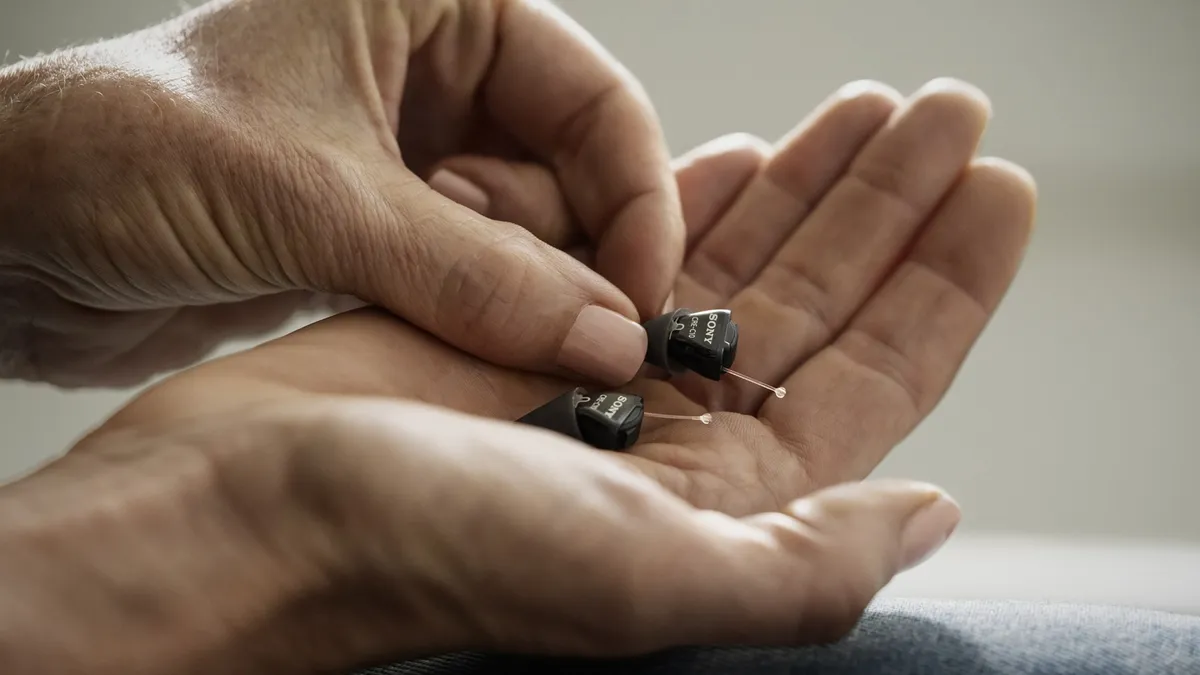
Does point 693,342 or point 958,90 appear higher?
point 958,90

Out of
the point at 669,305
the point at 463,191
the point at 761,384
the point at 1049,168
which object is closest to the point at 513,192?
the point at 463,191

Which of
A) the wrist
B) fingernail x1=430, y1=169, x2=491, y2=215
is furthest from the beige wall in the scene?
the wrist

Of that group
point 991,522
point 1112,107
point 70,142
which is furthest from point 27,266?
point 1112,107

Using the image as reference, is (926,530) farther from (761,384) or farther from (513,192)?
(513,192)

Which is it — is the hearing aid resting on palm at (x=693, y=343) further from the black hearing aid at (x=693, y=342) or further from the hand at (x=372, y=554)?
the hand at (x=372, y=554)

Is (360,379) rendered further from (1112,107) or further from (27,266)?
(1112,107)
